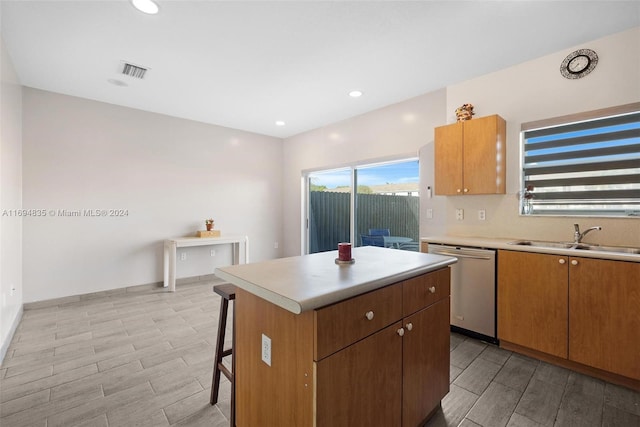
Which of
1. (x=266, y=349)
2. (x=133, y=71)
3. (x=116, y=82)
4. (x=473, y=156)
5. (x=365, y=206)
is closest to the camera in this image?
(x=266, y=349)

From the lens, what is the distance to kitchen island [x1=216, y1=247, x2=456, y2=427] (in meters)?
1.07

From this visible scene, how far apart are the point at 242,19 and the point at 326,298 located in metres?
2.22

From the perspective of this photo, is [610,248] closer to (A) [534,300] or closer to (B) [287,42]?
(A) [534,300]

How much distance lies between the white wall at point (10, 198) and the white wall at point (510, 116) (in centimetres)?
383

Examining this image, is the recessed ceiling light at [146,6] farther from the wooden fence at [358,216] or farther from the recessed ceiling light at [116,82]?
the wooden fence at [358,216]

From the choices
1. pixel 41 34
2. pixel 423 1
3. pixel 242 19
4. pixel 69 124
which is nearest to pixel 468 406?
pixel 423 1

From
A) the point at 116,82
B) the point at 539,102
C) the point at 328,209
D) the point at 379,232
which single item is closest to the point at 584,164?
the point at 539,102

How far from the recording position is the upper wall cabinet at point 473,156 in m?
2.80

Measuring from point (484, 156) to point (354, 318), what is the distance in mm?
2423

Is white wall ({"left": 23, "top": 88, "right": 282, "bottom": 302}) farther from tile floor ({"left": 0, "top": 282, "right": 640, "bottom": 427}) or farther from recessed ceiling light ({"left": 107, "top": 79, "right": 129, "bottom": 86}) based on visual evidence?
tile floor ({"left": 0, "top": 282, "right": 640, "bottom": 427})

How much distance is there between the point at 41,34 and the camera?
2426 mm

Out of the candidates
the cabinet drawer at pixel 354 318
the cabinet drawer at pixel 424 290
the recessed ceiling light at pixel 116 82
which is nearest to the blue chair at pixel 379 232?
the cabinet drawer at pixel 424 290

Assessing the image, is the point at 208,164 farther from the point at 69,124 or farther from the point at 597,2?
the point at 597,2

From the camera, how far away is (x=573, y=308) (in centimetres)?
216
